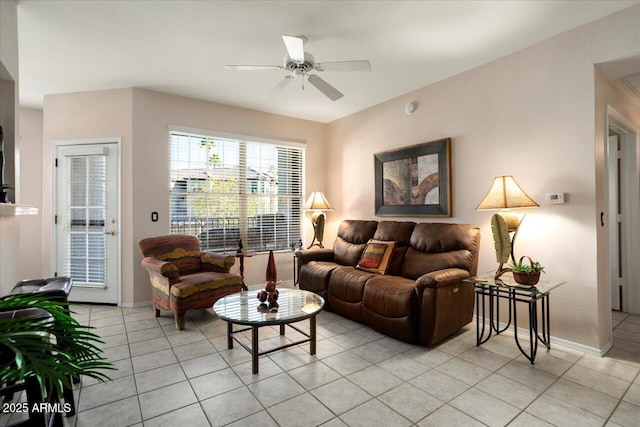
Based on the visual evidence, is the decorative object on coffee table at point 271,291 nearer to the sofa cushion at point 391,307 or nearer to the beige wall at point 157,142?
the sofa cushion at point 391,307

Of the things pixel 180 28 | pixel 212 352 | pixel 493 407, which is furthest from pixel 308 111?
pixel 493 407

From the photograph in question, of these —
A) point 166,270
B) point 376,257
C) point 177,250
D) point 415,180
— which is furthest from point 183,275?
point 415,180

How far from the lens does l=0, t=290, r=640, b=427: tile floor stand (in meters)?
1.77

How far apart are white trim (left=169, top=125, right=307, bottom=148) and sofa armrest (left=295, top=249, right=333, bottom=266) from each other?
1.85m

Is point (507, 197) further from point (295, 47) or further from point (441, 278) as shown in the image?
point (295, 47)


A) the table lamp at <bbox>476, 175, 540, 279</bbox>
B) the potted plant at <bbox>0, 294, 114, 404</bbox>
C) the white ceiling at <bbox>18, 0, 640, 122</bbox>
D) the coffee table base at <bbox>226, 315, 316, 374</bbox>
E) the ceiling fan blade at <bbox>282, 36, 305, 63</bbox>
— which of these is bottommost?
the coffee table base at <bbox>226, 315, 316, 374</bbox>

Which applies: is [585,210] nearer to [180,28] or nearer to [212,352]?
[212,352]

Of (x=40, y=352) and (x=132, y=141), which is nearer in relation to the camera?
(x=40, y=352)

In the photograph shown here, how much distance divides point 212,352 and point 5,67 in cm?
248

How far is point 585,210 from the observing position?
254cm

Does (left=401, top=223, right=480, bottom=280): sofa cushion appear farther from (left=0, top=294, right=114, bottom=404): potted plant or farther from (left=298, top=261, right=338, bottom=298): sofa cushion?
(left=0, top=294, right=114, bottom=404): potted plant

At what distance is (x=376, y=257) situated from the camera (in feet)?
11.5

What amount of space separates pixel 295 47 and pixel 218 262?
97.0 inches

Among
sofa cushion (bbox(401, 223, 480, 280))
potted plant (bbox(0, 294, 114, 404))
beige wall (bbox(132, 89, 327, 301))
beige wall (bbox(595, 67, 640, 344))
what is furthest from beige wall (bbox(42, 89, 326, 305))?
beige wall (bbox(595, 67, 640, 344))
